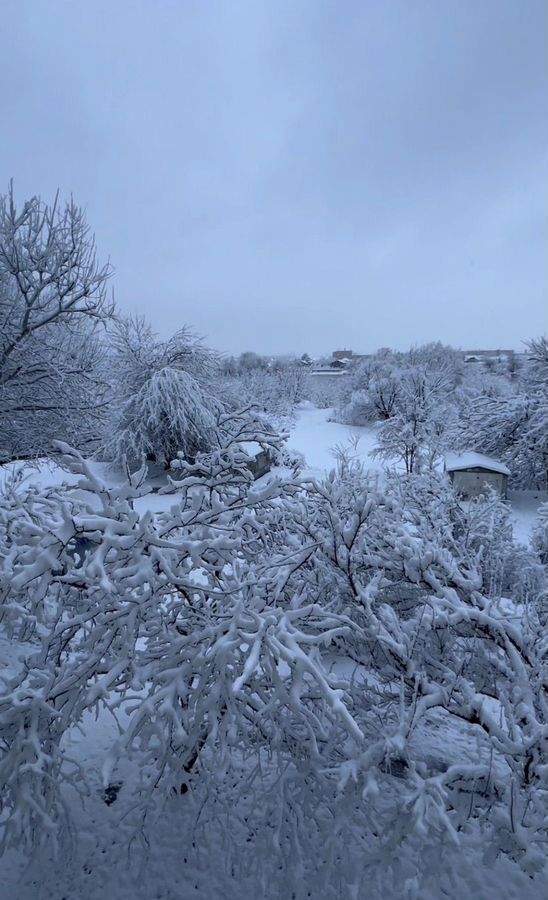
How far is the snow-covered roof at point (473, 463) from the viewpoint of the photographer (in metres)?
16.8

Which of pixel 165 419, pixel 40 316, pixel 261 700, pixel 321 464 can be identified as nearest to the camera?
pixel 261 700

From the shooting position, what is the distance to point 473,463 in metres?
16.9

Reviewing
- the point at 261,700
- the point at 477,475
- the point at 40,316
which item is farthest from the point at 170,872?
the point at 477,475

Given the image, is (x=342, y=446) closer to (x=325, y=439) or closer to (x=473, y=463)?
(x=473, y=463)

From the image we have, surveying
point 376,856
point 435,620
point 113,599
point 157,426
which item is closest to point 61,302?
point 113,599

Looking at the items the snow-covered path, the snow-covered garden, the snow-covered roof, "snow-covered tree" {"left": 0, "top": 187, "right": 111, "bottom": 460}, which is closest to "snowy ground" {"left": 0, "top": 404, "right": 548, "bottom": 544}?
the snow-covered path

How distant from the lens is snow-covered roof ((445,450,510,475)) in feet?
55.1

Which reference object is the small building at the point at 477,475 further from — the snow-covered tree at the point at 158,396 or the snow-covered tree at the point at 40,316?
the snow-covered tree at the point at 40,316

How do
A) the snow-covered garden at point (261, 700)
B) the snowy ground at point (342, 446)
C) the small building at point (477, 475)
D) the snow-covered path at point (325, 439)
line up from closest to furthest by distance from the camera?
1. the snow-covered garden at point (261, 700)
2. the snowy ground at point (342, 446)
3. the small building at point (477, 475)
4. the snow-covered path at point (325, 439)

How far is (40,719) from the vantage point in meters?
3.00

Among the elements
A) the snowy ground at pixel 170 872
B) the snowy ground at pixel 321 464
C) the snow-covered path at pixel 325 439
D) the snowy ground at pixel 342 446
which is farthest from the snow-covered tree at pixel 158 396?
the snowy ground at pixel 170 872

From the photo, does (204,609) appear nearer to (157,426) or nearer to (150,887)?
(150,887)

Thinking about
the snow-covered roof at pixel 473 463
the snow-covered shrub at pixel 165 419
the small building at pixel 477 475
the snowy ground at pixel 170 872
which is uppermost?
the snow-covered shrub at pixel 165 419

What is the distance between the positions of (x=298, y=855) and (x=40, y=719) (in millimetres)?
1849
